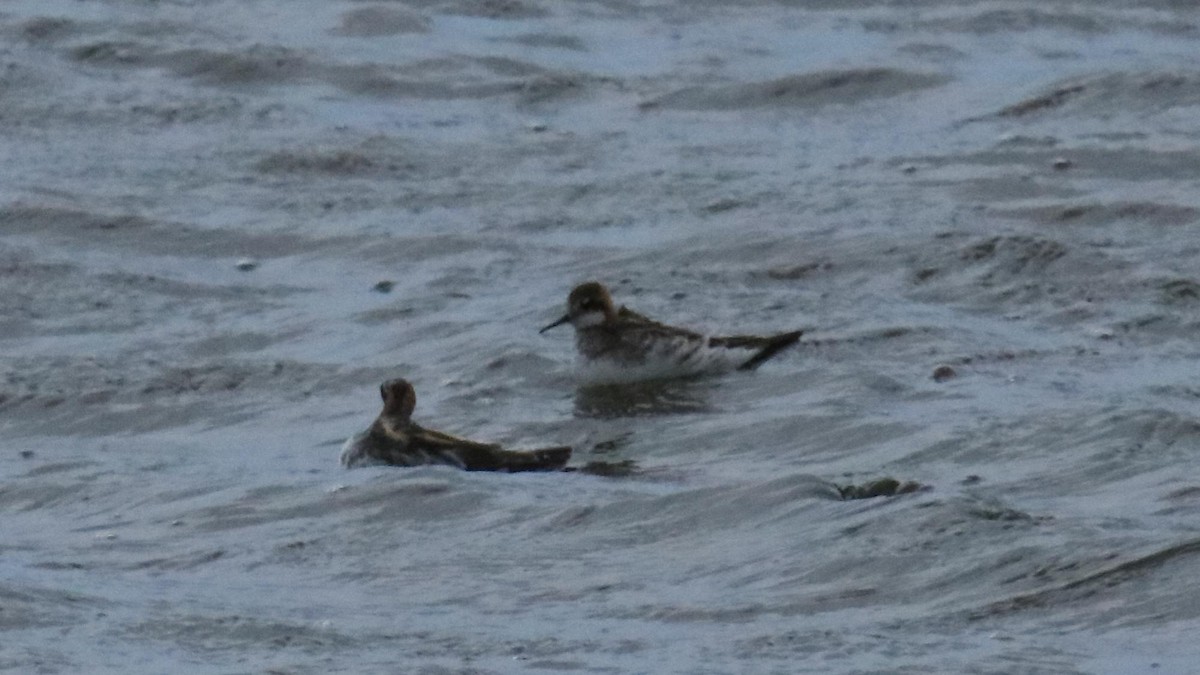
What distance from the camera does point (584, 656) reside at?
7859 millimetres

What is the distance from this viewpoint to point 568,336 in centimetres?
1347

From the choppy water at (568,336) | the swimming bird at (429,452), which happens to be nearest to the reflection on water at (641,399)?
the choppy water at (568,336)

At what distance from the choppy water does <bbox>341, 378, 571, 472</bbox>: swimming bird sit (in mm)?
133

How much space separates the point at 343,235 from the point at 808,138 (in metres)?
3.20

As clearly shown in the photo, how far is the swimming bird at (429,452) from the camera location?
10.5 meters

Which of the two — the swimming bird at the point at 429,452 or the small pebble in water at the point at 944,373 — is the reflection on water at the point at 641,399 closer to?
the small pebble in water at the point at 944,373

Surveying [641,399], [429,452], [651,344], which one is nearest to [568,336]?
[651,344]

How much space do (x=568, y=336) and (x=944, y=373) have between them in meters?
2.23

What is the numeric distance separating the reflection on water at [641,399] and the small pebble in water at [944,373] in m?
0.93

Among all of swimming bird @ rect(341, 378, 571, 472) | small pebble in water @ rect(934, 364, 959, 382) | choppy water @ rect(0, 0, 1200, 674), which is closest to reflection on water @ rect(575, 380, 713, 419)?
choppy water @ rect(0, 0, 1200, 674)

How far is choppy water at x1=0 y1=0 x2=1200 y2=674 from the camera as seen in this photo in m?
8.38

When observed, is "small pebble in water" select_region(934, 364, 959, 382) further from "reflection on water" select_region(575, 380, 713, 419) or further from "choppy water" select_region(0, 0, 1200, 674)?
"reflection on water" select_region(575, 380, 713, 419)

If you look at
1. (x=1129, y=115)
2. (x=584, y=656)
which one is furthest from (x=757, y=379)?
(x=1129, y=115)

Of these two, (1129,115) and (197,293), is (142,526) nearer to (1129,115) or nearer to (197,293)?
(197,293)
